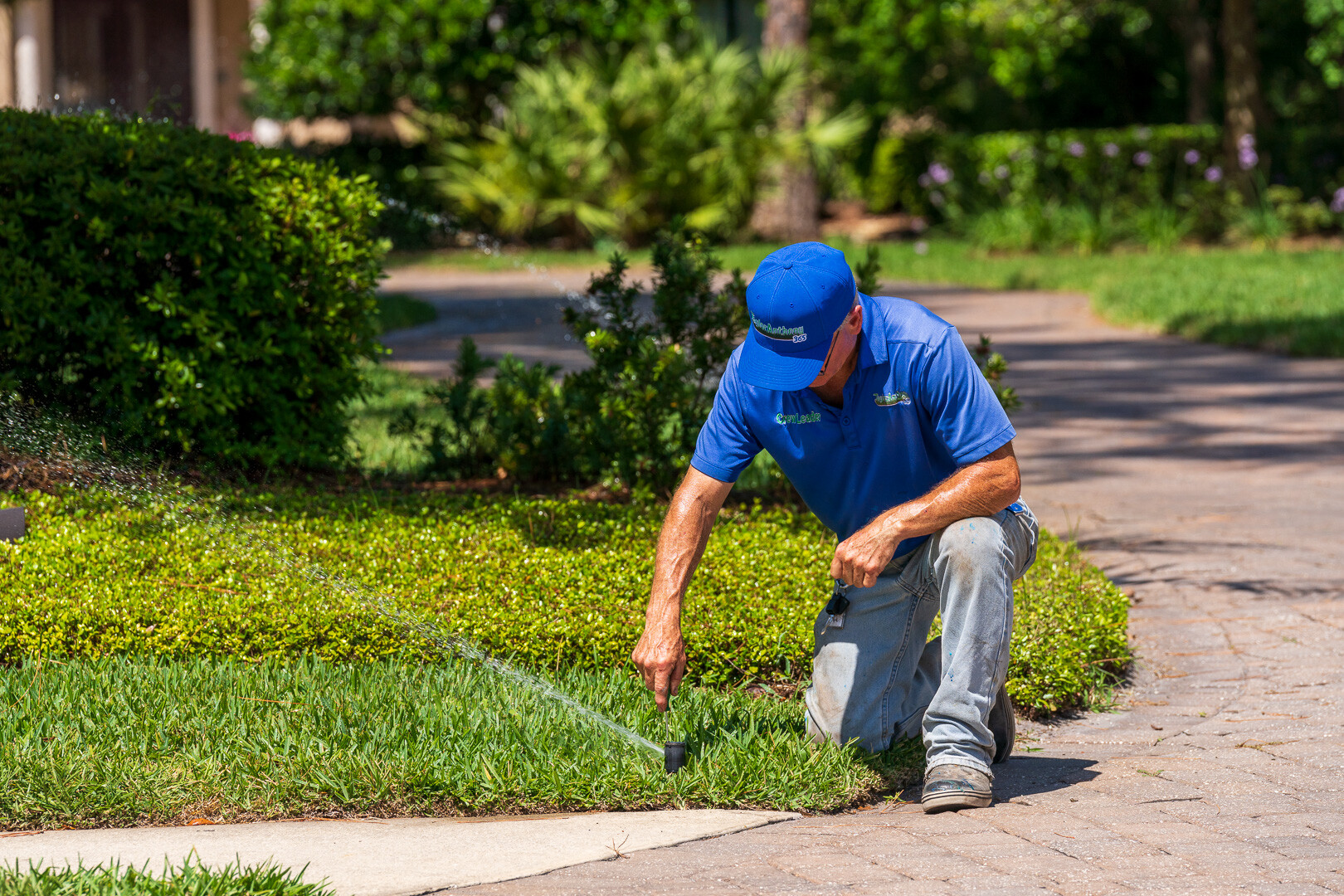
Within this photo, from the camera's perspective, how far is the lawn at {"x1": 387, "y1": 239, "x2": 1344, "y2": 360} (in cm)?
1198

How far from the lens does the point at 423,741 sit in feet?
12.1

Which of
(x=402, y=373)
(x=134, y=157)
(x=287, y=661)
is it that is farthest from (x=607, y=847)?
(x=402, y=373)

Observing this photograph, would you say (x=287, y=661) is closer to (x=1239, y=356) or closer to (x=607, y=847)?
(x=607, y=847)

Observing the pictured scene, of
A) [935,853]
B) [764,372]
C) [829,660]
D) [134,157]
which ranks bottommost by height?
[935,853]

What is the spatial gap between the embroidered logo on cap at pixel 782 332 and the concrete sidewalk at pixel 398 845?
1103 mm

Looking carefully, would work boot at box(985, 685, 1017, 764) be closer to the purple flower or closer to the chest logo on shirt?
the chest logo on shirt

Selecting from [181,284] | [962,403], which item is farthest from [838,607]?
[181,284]

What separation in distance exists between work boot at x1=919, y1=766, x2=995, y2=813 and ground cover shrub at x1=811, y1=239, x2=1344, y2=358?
8.80 metres

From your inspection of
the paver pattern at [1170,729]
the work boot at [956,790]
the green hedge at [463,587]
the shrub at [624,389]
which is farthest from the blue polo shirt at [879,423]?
the shrub at [624,389]

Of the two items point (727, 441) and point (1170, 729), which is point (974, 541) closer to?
point (727, 441)

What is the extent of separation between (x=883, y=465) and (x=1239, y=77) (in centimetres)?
1797

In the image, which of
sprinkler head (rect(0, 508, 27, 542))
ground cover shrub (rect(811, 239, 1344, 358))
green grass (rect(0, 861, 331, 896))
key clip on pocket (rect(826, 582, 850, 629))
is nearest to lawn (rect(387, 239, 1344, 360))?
ground cover shrub (rect(811, 239, 1344, 358))

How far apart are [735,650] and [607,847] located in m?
1.27

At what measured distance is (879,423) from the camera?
11.8 feet
